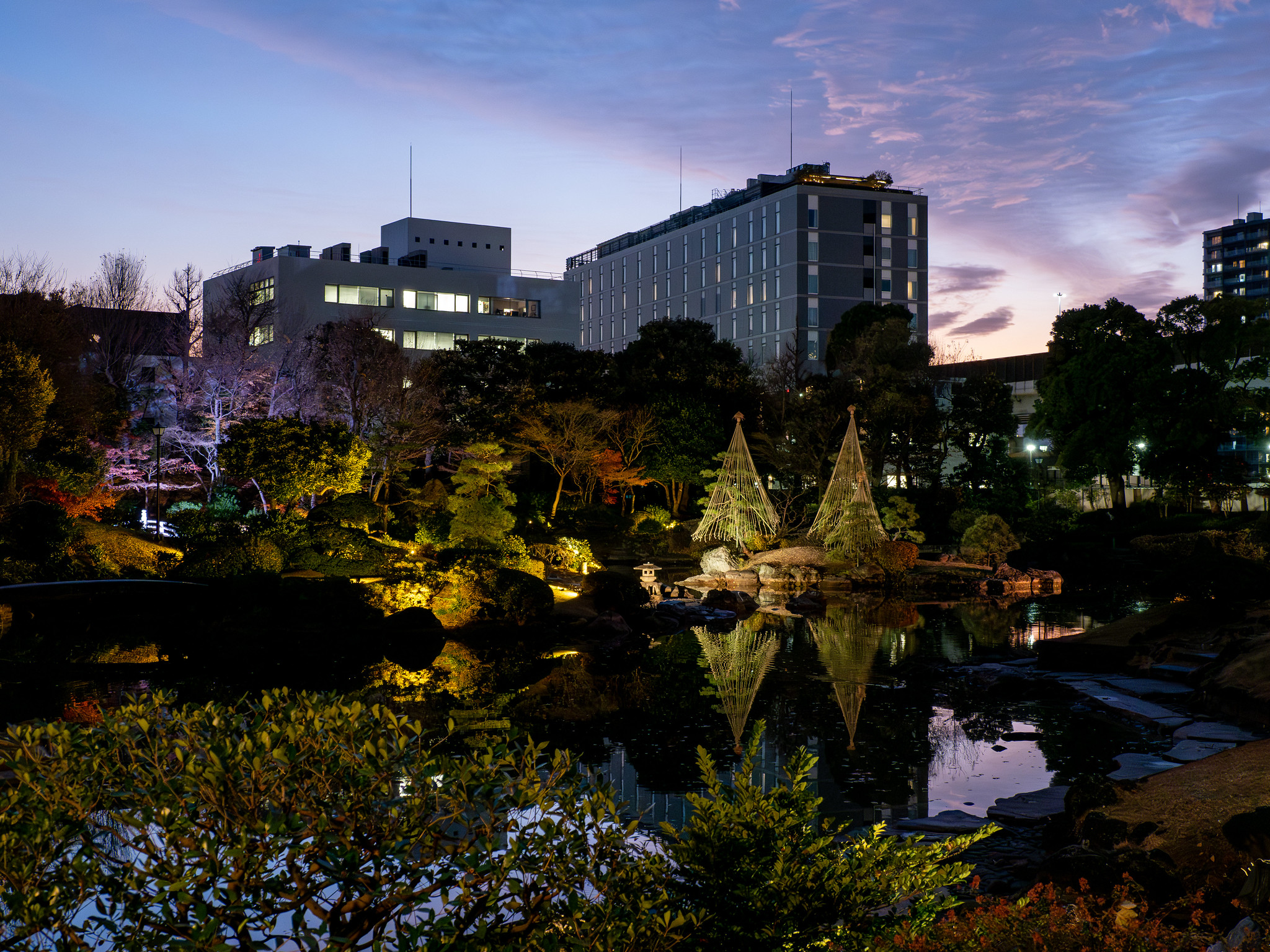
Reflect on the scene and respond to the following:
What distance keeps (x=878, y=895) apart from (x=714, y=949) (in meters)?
0.78

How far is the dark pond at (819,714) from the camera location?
31.5 ft

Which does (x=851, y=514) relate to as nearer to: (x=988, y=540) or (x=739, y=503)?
(x=739, y=503)

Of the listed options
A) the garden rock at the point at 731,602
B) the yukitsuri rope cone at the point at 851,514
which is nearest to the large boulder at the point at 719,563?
the yukitsuri rope cone at the point at 851,514

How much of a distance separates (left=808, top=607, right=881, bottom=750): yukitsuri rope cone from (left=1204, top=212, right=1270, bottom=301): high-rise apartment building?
13353cm

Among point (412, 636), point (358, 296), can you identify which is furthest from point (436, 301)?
point (412, 636)

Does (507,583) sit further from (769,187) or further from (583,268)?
(583,268)

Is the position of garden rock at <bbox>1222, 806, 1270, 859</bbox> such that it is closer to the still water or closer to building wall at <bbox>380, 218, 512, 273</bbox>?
the still water

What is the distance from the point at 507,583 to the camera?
19.1 m

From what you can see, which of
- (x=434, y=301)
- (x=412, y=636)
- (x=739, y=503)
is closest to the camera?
(x=412, y=636)

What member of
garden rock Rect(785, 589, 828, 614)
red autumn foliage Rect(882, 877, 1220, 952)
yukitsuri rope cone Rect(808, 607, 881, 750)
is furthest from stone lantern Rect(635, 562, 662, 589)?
red autumn foliage Rect(882, 877, 1220, 952)

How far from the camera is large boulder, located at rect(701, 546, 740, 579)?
28.3 m

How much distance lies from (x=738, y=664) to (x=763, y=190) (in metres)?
64.1

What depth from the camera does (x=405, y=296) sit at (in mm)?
52219

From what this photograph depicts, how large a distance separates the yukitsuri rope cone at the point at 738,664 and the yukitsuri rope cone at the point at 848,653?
98cm
